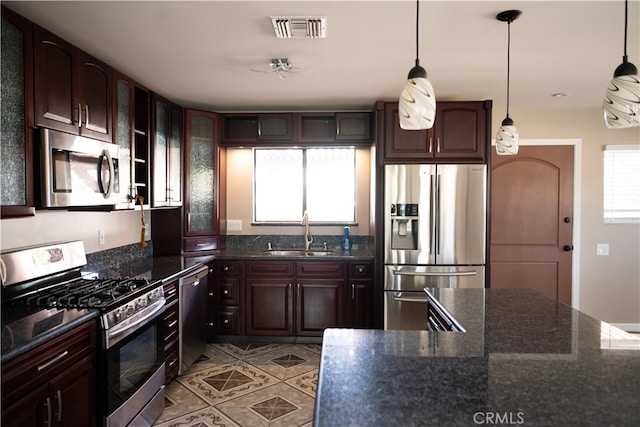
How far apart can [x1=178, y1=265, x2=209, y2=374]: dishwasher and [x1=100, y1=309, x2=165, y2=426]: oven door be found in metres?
0.46

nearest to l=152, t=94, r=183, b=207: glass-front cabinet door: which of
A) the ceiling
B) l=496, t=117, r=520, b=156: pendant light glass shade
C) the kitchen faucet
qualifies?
the ceiling

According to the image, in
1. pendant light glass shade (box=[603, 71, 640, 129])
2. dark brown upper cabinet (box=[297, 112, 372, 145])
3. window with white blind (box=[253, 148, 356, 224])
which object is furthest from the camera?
window with white blind (box=[253, 148, 356, 224])

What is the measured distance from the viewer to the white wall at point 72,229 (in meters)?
2.34

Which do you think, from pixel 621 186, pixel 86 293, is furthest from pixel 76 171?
pixel 621 186

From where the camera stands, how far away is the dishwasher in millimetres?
3164

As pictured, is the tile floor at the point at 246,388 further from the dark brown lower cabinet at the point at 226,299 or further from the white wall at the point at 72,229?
the white wall at the point at 72,229

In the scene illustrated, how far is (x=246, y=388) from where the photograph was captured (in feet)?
10.1

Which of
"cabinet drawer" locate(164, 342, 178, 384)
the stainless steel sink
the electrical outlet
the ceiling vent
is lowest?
"cabinet drawer" locate(164, 342, 178, 384)

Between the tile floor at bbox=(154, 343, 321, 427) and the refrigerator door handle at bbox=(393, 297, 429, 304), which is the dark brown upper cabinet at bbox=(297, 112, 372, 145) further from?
the tile floor at bbox=(154, 343, 321, 427)

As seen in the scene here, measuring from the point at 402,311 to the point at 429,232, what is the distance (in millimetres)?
757

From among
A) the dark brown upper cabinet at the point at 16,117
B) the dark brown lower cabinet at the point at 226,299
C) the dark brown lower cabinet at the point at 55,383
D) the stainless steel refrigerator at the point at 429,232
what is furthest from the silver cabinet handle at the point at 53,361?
the stainless steel refrigerator at the point at 429,232

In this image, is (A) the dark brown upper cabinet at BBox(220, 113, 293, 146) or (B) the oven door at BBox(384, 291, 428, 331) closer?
(B) the oven door at BBox(384, 291, 428, 331)

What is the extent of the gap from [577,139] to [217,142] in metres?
3.69

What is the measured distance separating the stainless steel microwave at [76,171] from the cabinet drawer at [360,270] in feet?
6.90
